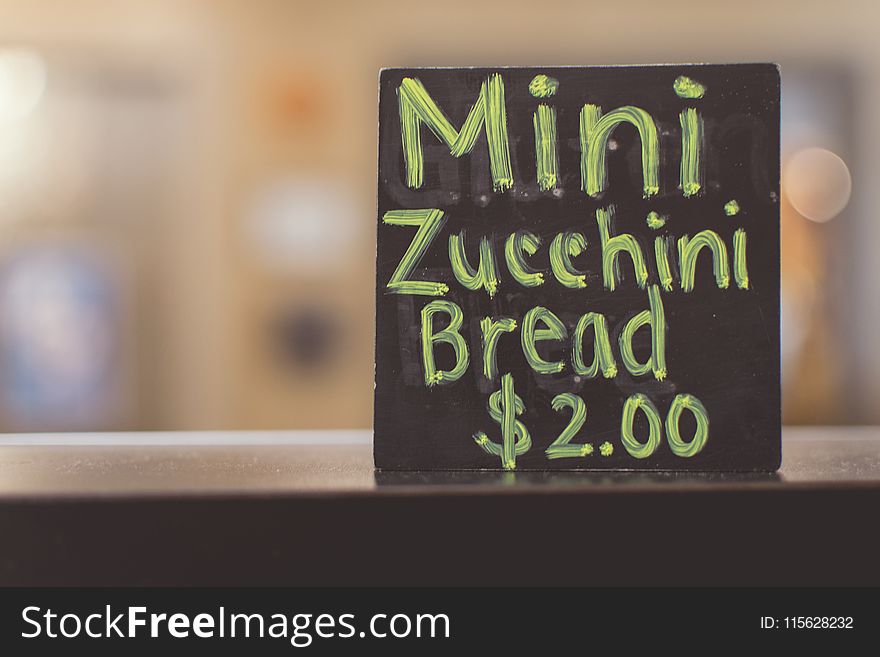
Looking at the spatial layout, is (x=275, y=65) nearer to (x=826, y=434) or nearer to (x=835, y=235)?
(x=835, y=235)

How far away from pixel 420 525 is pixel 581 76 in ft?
1.12

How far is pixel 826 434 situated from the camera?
0.86 meters

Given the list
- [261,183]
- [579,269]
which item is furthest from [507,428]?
[261,183]

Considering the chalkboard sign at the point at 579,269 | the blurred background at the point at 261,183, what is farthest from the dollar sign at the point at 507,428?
the blurred background at the point at 261,183

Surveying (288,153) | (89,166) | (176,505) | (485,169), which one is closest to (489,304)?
(485,169)

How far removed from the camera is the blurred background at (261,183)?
3232 millimetres

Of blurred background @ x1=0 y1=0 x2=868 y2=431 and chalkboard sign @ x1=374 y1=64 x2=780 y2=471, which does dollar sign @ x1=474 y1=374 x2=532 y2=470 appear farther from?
blurred background @ x1=0 y1=0 x2=868 y2=431

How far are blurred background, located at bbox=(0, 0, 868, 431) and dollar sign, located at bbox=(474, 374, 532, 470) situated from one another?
2763 millimetres

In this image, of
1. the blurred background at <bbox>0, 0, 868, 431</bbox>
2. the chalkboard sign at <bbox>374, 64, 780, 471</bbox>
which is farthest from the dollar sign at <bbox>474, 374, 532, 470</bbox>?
the blurred background at <bbox>0, 0, 868, 431</bbox>

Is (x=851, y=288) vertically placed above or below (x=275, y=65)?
below

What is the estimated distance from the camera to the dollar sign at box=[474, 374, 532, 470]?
23.1 inches

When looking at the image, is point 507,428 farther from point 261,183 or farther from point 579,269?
point 261,183

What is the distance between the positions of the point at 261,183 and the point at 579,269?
2.87 meters

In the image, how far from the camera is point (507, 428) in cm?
59
